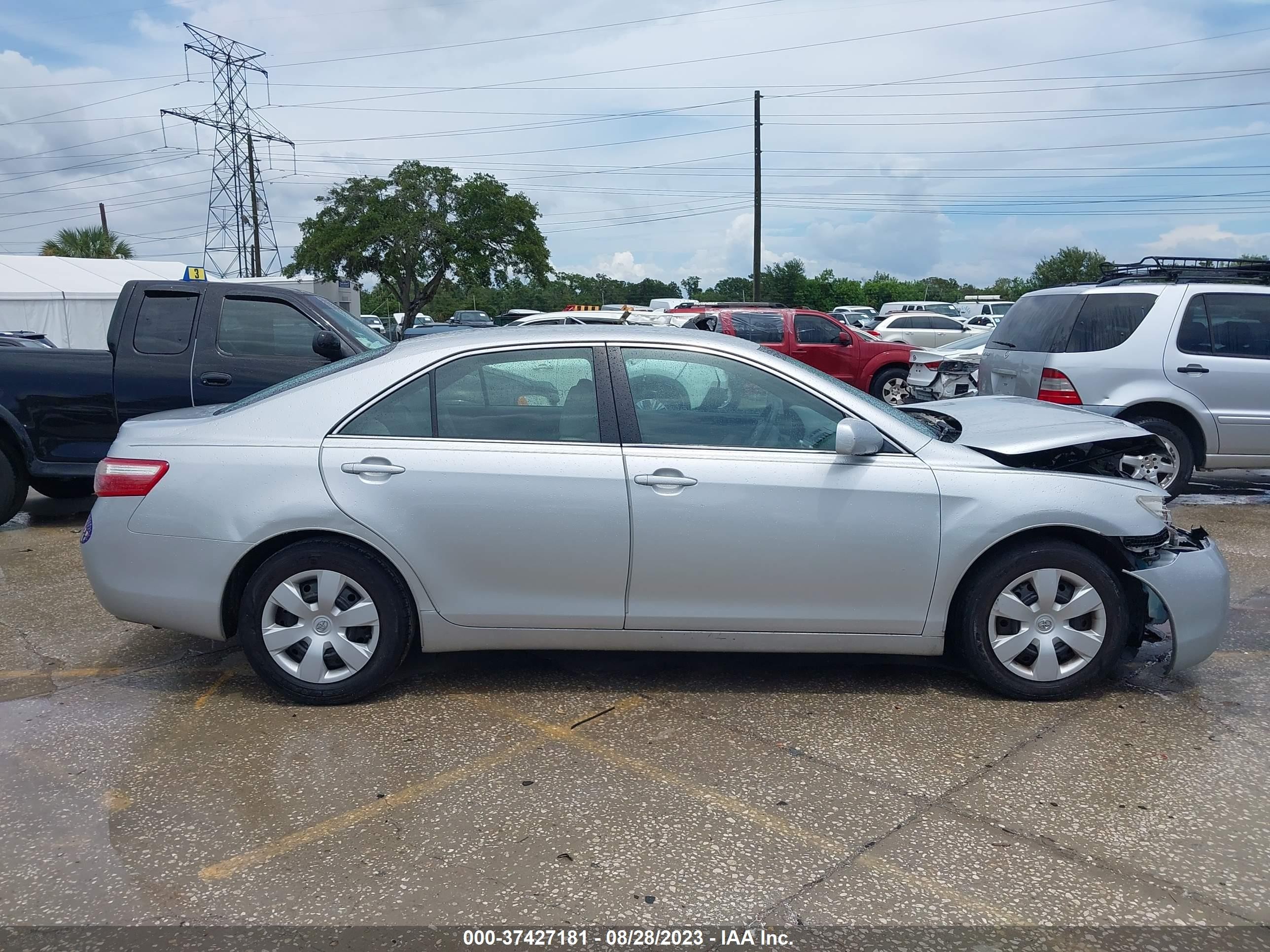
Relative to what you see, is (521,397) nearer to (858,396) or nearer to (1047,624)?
(858,396)

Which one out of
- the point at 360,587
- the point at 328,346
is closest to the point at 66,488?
the point at 328,346

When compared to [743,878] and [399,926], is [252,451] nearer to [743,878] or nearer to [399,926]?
[399,926]

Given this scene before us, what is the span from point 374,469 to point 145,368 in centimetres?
429

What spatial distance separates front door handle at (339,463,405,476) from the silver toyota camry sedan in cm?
1

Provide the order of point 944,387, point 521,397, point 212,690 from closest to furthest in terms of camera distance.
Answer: point 521,397 < point 212,690 < point 944,387

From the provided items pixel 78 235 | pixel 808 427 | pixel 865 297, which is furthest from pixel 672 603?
pixel 865 297

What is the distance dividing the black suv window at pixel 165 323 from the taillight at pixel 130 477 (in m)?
3.60

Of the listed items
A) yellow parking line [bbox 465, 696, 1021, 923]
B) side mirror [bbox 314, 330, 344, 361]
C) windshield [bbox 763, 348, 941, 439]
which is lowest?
yellow parking line [bbox 465, 696, 1021, 923]

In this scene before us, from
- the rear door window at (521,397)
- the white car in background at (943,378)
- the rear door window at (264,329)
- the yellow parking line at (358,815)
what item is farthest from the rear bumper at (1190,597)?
the white car in background at (943,378)

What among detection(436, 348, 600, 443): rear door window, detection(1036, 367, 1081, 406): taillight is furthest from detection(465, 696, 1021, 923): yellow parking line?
detection(1036, 367, 1081, 406): taillight

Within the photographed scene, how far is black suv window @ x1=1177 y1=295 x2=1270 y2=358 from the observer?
811 centimetres

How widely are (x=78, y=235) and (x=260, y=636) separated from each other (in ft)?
151

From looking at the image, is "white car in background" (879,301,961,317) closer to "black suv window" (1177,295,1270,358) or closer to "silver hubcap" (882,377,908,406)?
"silver hubcap" (882,377,908,406)

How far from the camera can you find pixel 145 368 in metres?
7.42
